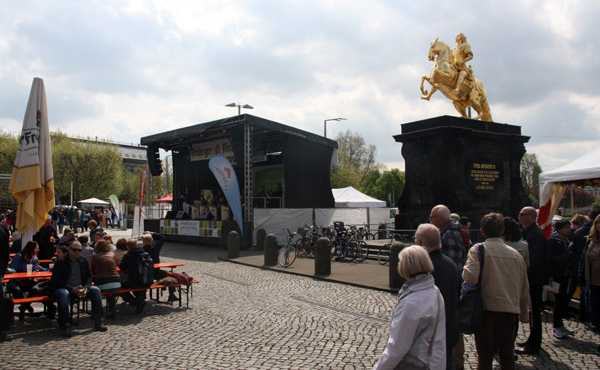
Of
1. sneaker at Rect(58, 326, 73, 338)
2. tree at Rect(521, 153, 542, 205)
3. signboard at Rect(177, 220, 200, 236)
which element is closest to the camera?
sneaker at Rect(58, 326, 73, 338)

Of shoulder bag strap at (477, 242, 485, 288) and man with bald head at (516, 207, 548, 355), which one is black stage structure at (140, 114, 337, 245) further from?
shoulder bag strap at (477, 242, 485, 288)

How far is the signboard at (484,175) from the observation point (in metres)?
16.5

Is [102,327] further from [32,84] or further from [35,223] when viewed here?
[32,84]

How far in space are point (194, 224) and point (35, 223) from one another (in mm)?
15057

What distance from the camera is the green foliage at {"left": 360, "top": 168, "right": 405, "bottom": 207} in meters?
59.8

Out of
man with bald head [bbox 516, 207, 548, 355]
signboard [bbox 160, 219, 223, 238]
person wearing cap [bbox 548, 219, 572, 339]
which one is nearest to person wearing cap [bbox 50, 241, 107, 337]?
man with bald head [bbox 516, 207, 548, 355]

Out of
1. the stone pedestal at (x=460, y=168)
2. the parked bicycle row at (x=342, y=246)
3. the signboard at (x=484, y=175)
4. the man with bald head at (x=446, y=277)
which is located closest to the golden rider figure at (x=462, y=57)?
the stone pedestal at (x=460, y=168)

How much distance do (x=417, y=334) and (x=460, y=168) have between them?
46.1 feet

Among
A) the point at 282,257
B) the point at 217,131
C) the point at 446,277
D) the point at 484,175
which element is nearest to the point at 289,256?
the point at 282,257

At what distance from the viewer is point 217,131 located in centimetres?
2483

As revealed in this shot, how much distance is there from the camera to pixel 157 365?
5750mm

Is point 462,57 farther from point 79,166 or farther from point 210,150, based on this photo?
point 79,166

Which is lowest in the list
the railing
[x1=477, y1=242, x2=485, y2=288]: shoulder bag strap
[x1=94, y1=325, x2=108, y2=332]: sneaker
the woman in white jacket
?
[x1=94, y1=325, x2=108, y2=332]: sneaker

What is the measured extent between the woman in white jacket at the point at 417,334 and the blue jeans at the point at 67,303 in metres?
5.76
